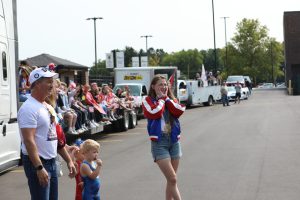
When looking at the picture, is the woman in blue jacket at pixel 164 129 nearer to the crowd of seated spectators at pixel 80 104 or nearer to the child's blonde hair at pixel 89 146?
the child's blonde hair at pixel 89 146

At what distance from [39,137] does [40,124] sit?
11 centimetres

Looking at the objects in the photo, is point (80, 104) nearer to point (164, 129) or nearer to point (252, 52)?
point (164, 129)

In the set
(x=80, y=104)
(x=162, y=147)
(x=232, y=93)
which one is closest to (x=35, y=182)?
(x=162, y=147)

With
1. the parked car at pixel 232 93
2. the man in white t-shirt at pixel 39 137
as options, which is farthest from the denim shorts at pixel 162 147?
the parked car at pixel 232 93

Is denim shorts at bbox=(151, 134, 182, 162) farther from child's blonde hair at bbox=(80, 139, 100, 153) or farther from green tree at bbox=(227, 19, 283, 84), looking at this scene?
green tree at bbox=(227, 19, 283, 84)

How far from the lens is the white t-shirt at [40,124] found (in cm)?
443

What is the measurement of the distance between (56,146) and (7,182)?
17.3ft

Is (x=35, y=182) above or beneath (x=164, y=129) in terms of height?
beneath

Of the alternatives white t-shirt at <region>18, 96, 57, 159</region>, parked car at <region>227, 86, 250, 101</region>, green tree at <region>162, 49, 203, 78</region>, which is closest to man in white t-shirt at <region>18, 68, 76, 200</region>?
white t-shirt at <region>18, 96, 57, 159</region>

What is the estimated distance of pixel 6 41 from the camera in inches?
369

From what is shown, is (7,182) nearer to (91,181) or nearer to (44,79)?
(91,181)

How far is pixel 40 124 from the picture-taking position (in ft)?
14.8

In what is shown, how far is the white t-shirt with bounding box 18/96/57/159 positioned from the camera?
4.43 m

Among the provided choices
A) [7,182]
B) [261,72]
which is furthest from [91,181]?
[261,72]
